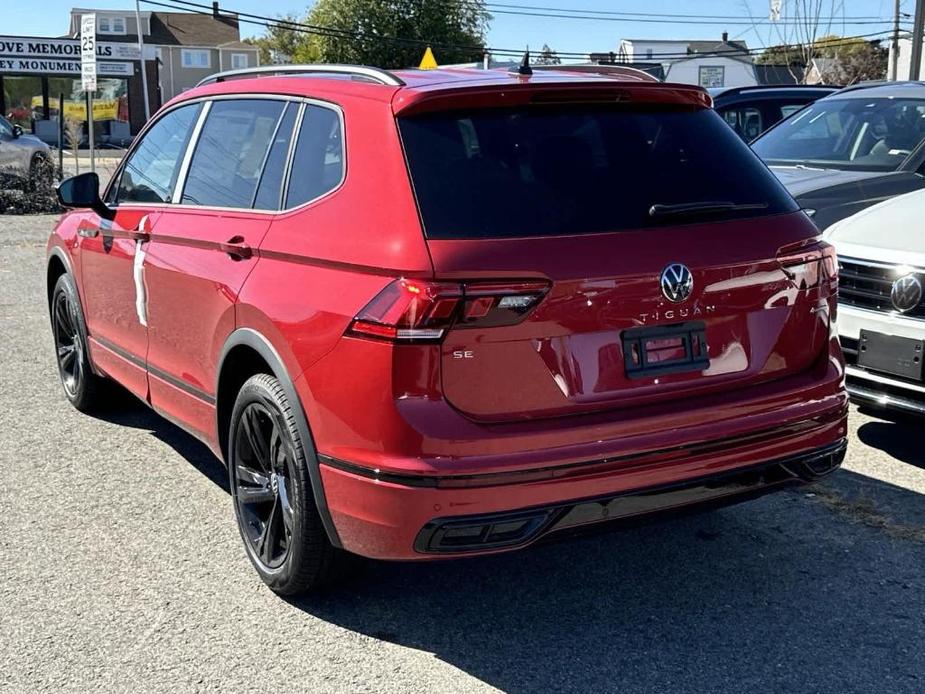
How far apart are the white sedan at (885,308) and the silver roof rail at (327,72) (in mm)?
2627

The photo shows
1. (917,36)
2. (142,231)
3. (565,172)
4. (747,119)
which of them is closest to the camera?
(565,172)

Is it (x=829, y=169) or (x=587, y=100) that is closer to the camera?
(x=587, y=100)

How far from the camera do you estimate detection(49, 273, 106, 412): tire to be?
19.7 ft

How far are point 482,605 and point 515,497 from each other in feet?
2.91

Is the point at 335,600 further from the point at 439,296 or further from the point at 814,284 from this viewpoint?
the point at 814,284

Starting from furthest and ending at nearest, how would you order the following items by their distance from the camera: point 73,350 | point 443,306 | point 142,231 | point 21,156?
point 21,156
point 73,350
point 142,231
point 443,306

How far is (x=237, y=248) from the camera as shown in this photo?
12.9ft

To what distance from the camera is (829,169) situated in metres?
7.73

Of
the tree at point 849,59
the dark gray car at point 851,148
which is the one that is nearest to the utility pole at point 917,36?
the dark gray car at point 851,148

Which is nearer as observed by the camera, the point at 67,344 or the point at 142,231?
the point at 142,231

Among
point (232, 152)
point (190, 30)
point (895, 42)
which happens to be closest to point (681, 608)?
point (232, 152)

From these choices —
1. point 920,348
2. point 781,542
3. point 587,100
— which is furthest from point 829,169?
point 587,100

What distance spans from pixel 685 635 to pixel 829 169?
5078 millimetres

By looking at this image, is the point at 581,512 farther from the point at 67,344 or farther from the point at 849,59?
the point at 849,59
